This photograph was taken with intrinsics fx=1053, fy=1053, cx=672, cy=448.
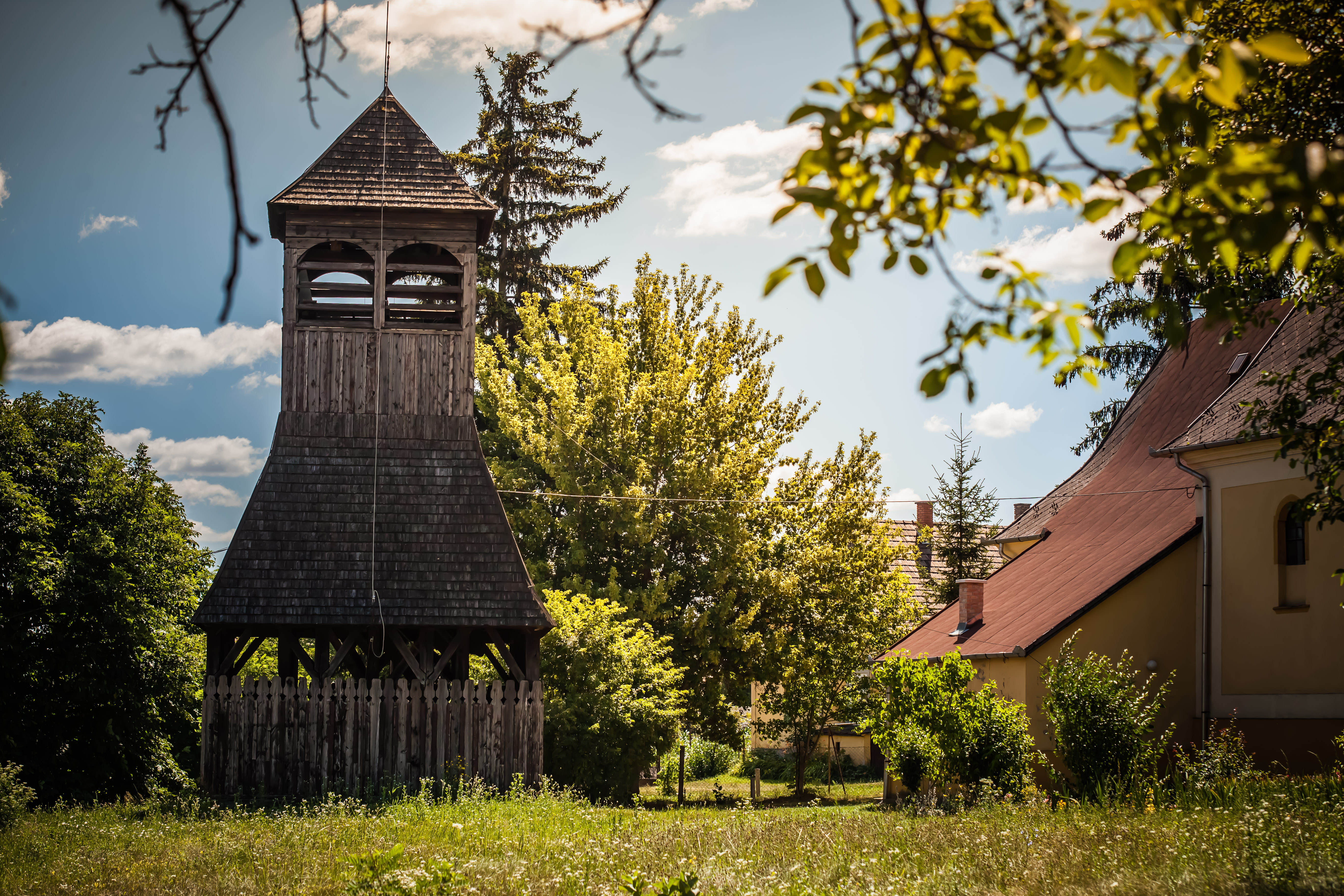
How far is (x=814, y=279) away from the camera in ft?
10.7

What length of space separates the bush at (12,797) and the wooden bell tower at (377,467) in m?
2.46

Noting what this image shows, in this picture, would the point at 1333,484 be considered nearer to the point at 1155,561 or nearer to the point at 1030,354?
the point at 1030,354

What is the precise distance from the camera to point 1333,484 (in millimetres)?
8617

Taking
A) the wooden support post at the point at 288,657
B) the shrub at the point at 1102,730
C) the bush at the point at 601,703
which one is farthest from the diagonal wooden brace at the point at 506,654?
the shrub at the point at 1102,730

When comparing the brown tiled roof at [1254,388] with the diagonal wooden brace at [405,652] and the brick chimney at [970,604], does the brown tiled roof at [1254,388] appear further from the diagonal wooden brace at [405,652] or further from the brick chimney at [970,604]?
the diagonal wooden brace at [405,652]

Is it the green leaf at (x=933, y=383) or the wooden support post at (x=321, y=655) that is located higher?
the green leaf at (x=933, y=383)

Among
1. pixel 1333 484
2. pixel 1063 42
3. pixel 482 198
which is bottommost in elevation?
pixel 1333 484

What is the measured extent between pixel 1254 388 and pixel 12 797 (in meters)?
17.6

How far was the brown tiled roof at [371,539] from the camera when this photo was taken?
45.8ft

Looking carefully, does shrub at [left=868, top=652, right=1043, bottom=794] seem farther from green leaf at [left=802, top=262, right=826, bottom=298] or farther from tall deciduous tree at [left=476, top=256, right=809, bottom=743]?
green leaf at [left=802, top=262, right=826, bottom=298]

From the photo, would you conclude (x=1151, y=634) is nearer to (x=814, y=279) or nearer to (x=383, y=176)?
(x=383, y=176)

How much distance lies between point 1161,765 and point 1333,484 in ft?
34.2

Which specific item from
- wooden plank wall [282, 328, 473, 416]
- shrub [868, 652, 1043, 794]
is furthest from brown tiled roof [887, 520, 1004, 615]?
wooden plank wall [282, 328, 473, 416]

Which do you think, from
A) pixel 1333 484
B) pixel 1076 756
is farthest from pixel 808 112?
pixel 1076 756
